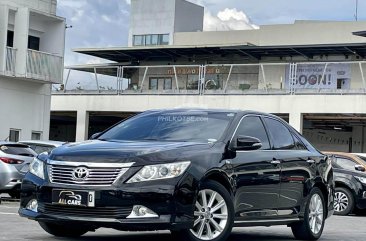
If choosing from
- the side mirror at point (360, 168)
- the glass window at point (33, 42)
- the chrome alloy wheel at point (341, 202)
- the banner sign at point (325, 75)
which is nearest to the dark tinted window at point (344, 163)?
the side mirror at point (360, 168)

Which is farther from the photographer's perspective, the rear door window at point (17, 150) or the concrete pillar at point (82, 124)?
the concrete pillar at point (82, 124)

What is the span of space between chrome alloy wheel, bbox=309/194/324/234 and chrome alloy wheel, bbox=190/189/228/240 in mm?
2275

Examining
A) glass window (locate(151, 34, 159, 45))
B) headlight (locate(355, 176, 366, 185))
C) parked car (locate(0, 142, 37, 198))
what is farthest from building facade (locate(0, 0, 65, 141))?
glass window (locate(151, 34, 159, 45))

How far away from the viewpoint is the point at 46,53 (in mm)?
31141

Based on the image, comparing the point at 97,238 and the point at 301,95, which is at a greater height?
the point at 301,95

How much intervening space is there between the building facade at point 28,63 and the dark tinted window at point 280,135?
20.3 meters

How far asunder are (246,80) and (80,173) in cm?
3046

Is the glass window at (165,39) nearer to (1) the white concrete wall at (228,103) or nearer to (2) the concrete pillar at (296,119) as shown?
(1) the white concrete wall at (228,103)

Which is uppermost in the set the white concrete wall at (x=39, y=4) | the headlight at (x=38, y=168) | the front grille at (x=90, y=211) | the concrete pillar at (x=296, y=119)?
the white concrete wall at (x=39, y=4)

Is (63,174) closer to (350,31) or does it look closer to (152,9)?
(350,31)

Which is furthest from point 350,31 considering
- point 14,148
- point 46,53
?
point 14,148

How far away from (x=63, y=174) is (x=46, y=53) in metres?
23.4

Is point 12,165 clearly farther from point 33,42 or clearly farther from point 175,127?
point 33,42

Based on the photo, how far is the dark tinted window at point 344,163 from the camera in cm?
1878
